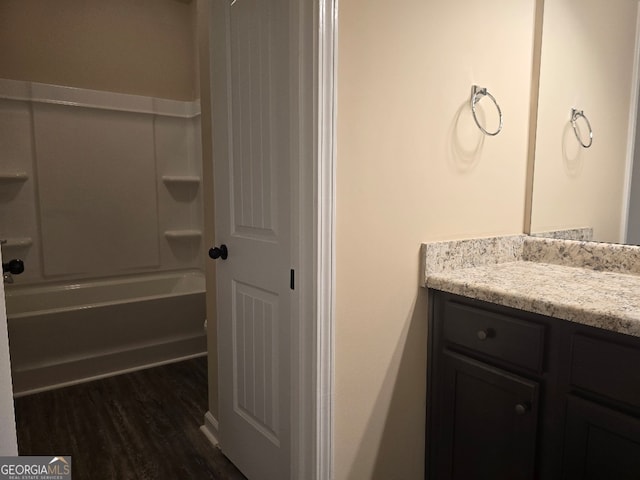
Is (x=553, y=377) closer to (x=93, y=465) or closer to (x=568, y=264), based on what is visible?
(x=568, y=264)

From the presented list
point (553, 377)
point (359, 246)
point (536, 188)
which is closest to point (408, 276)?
point (359, 246)

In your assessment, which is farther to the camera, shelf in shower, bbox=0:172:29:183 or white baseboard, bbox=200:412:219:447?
shelf in shower, bbox=0:172:29:183

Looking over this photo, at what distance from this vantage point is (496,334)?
1245mm

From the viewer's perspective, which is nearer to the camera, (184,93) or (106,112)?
(106,112)

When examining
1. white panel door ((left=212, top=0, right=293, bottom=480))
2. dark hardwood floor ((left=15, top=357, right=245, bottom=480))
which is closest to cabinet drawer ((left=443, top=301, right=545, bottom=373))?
white panel door ((left=212, top=0, right=293, bottom=480))

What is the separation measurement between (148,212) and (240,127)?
7.28ft

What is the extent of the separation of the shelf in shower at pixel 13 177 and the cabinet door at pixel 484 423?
9.77 ft

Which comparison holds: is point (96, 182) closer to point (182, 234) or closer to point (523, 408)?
point (182, 234)

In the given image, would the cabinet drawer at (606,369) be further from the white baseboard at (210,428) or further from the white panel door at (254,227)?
the white baseboard at (210,428)

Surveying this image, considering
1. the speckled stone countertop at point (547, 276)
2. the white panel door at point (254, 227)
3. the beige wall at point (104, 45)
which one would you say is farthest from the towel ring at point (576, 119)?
the beige wall at point (104, 45)

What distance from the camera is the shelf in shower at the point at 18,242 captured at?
9.32 feet

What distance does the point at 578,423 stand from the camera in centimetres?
107

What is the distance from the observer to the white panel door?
1.34 metres

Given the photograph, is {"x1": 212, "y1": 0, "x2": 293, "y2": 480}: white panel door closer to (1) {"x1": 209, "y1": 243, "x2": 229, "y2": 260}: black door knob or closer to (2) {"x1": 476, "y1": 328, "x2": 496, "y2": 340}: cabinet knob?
(1) {"x1": 209, "y1": 243, "x2": 229, "y2": 260}: black door knob
